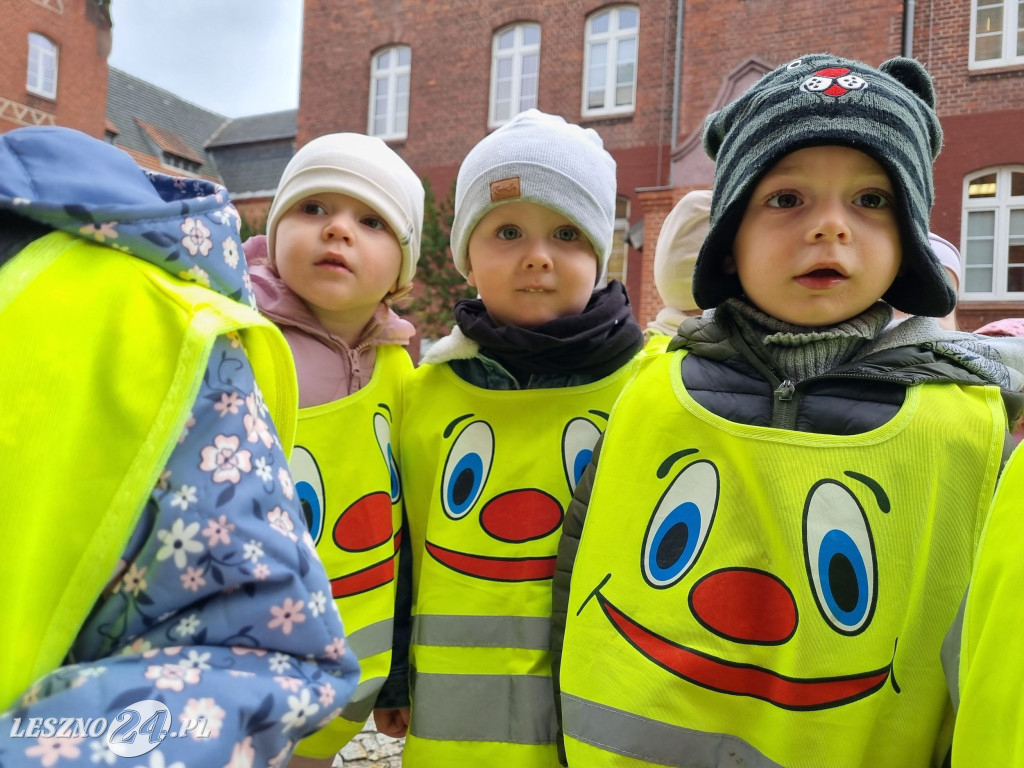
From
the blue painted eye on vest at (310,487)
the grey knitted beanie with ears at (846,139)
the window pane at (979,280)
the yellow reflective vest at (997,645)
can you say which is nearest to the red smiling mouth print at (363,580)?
the blue painted eye on vest at (310,487)

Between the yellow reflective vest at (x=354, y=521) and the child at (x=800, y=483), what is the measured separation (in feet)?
1.61

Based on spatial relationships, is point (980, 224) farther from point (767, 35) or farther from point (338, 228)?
point (338, 228)

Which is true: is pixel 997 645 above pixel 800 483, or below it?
below

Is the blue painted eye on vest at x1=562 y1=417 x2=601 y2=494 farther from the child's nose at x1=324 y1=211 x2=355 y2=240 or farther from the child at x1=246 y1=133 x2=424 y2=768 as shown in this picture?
the child's nose at x1=324 y1=211 x2=355 y2=240

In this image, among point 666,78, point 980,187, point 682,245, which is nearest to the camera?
point 682,245

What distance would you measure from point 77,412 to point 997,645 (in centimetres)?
89

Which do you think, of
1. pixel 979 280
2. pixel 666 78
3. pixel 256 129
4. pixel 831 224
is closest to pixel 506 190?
pixel 831 224

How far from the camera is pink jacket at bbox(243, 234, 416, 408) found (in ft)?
5.72

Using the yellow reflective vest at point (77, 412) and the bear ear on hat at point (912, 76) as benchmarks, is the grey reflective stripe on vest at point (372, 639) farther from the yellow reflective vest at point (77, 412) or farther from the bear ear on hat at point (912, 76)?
the bear ear on hat at point (912, 76)

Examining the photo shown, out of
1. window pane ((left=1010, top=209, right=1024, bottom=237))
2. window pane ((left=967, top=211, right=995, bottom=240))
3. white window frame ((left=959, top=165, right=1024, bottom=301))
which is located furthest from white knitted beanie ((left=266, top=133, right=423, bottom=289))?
window pane ((left=1010, top=209, right=1024, bottom=237))

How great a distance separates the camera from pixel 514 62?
1355 centimetres

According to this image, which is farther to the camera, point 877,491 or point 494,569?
point 494,569

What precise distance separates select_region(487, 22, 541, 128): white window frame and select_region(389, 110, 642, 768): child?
1227 centimetres

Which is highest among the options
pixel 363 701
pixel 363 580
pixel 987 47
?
pixel 987 47
